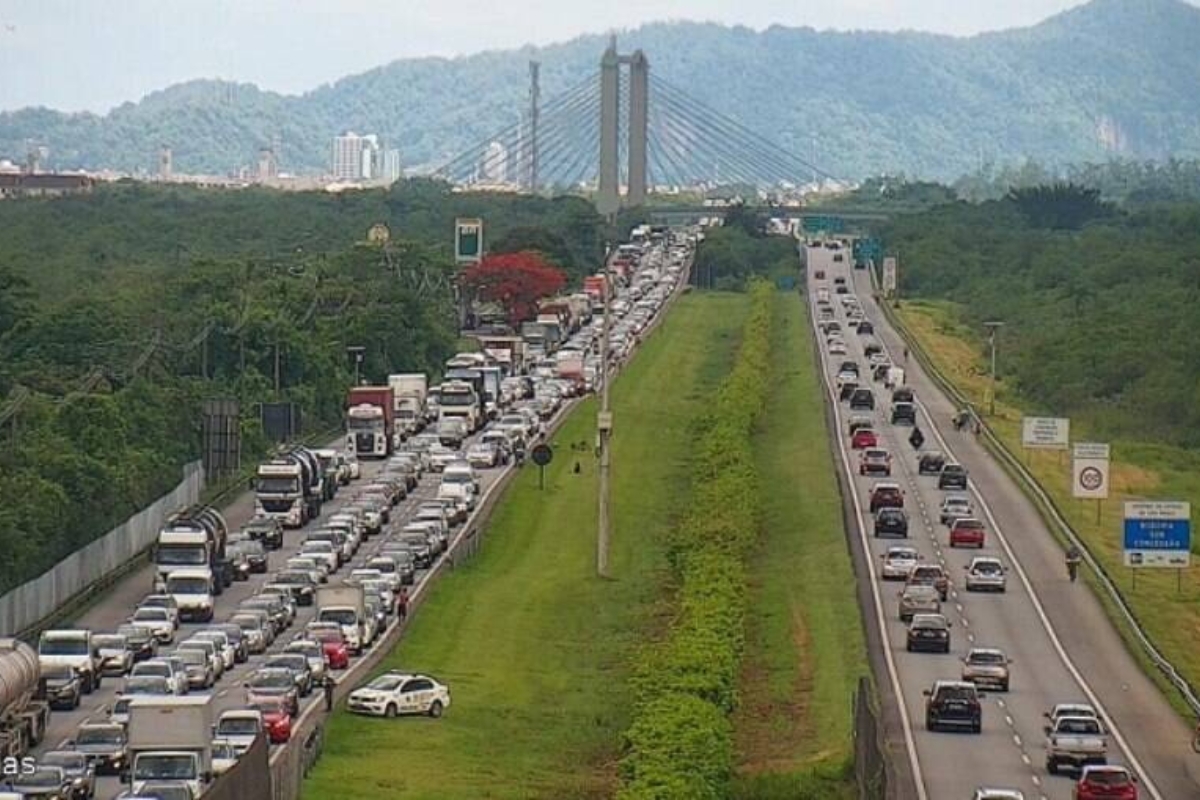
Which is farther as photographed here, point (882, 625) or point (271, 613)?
point (882, 625)

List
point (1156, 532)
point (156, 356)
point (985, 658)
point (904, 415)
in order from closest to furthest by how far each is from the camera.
A: point (985, 658), point (1156, 532), point (156, 356), point (904, 415)

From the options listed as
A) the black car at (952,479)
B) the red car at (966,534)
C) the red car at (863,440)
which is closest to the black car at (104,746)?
the red car at (966,534)

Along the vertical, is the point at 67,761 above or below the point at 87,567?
above

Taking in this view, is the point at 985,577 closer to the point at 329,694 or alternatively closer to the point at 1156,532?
the point at 1156,532

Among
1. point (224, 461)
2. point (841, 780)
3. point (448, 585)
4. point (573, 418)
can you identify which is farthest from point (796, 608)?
point (573, 418)

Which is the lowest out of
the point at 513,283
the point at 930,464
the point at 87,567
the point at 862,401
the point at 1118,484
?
the point at 1118,484

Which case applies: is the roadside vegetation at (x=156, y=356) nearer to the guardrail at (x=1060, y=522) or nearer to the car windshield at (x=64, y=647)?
the car windshield at (x=64, y=647)

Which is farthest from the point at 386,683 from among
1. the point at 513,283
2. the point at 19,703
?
the point at 513,283

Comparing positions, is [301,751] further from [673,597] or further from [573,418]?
[573,418]
